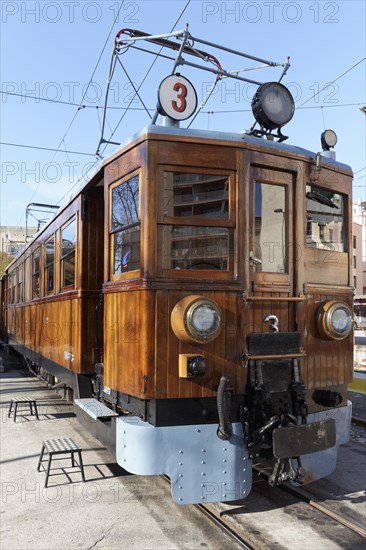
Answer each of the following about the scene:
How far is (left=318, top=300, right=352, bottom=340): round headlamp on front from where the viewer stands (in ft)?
14.8

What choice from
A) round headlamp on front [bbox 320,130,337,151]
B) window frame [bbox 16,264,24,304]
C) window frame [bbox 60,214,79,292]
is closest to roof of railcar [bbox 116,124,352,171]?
round headlamp on front [bbox 320,130,337,151]

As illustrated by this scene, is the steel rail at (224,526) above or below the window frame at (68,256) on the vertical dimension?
below

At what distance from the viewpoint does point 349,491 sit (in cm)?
519

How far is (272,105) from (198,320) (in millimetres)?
2270

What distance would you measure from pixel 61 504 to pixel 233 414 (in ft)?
6.86

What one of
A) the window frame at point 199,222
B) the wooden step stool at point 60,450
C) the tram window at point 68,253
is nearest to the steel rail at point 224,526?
the wooden step stool at point 60,450

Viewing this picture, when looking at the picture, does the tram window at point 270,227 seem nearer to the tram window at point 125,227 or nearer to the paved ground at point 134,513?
the tram window at point 125,227

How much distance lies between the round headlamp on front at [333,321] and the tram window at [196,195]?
4.27 ft

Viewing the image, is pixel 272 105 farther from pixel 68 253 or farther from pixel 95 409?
pixel 95 409

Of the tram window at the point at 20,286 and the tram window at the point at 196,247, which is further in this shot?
the tram window at the point at 20,286

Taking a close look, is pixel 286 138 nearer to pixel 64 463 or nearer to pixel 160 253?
pixel 160 253

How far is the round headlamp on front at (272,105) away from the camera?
4641mm

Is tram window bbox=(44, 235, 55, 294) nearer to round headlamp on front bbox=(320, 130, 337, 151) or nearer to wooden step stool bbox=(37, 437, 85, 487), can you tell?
wooden step stool bbox=(37, 437, 85, 487)

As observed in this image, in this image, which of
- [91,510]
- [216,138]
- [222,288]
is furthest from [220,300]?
[91,510]
